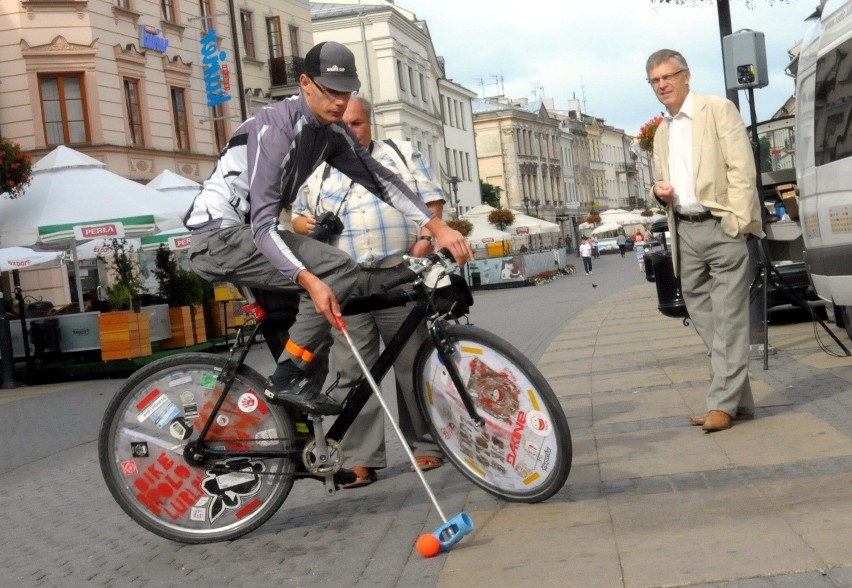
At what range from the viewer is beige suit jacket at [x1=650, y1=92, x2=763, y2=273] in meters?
6.94

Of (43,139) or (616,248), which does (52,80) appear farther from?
(616,248)

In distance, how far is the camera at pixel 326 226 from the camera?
6215mm

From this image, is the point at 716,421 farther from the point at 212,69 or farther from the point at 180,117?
the point at 180,117

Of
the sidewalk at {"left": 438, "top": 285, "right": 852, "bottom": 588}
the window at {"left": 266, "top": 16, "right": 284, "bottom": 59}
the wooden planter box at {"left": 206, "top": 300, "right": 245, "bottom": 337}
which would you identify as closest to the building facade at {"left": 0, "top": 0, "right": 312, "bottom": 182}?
the window at {"left": 266, "top": 16, "right": 284, "bottom": 59}

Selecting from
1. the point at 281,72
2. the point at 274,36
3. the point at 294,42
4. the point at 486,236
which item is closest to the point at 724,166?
the point at 281,72

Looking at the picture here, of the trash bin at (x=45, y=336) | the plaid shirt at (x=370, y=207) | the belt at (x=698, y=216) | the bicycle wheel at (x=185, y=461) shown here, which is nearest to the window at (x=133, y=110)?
the trash bin at (x=45, y=336)

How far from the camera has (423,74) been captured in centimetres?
7556

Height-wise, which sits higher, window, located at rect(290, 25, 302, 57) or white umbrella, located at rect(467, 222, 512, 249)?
window, located at rect(290, 25, 302, 57)

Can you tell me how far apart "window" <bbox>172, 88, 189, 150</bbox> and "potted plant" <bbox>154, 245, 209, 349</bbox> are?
1754 centimetres

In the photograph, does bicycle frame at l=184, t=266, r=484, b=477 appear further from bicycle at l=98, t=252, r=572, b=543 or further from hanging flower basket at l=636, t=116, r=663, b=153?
hanging flower basket at l=636, t=116, r=663, b=153

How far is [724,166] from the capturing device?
23.2ft

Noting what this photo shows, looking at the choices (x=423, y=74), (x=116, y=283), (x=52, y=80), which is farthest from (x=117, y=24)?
(x=423, y=74)

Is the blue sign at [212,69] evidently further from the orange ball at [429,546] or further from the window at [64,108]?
the orange ball at [429,546]

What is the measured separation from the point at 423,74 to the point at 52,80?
4355cm
